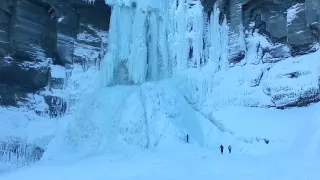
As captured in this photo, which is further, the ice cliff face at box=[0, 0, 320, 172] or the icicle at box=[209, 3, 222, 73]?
the icicle at box=[209, 3, 222, 73]

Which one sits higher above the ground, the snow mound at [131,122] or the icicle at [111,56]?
the icicle at [111,56]

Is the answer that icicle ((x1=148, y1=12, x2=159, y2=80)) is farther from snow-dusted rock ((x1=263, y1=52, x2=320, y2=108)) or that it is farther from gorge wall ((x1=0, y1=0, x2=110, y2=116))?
snow-dusted rock ((x1=263, y1=52, x2=320, y2=108))

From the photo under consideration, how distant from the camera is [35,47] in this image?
33531mm

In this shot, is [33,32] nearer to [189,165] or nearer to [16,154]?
[16,154]

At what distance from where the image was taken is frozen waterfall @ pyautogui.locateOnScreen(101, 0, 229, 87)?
34750mm

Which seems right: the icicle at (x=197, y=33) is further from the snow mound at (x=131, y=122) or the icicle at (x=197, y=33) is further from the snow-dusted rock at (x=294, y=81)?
the snow-dusted rock at (x=294, y=81)

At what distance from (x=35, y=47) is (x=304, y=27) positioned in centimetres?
1919

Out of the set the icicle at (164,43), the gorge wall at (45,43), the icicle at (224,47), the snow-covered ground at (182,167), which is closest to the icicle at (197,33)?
the icicle at (224,47)

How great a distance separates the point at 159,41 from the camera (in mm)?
36094

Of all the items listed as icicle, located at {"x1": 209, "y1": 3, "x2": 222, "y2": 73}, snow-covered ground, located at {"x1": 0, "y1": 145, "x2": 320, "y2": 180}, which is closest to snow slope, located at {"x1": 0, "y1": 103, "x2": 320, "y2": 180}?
snow-covered ground, located at {"x1": 0, "y1": 145, "x2": 320, "y2": 180}

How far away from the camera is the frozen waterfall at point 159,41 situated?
3475cm

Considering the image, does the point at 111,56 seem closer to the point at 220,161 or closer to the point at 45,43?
the point at 45,43

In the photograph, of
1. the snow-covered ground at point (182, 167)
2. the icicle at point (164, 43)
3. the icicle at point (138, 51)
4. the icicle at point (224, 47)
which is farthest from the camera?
the icicle at point (164, 43)

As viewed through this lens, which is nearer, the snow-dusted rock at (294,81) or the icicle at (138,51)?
the snow-dusted rock at (294,81)
